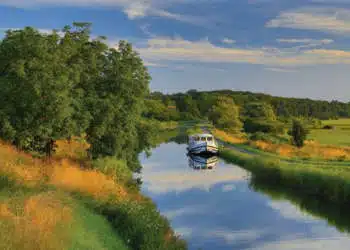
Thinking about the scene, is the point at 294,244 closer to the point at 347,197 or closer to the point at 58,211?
the point at 347,197

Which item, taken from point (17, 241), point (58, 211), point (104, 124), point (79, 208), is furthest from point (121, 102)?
point (17, 241)

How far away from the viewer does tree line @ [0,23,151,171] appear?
74.8ft

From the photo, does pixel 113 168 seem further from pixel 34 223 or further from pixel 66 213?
pixel 34 223

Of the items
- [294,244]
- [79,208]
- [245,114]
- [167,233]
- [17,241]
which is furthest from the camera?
[245,114]

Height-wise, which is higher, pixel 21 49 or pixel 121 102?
pixel 21 49

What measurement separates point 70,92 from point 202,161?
3264 centimetres

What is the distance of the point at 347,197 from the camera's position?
27.4m

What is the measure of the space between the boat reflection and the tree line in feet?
66.2

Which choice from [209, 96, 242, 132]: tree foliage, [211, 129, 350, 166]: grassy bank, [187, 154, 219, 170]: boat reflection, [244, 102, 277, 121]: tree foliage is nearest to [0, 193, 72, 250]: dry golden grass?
[211, 129, 350, 166]: grassy bank

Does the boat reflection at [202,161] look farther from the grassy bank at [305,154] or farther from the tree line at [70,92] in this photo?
the tree line at [70,92]

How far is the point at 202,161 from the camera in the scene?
56250 millimetres

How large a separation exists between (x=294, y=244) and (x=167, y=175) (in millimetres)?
22505

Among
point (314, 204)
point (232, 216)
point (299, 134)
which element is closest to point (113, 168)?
point (232, 216)

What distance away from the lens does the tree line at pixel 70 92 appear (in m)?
22.8
